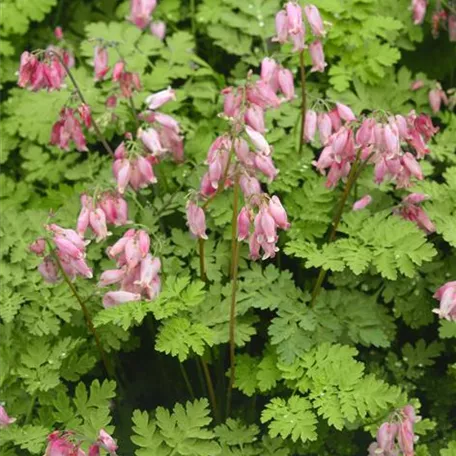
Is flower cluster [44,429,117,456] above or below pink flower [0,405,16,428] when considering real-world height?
above

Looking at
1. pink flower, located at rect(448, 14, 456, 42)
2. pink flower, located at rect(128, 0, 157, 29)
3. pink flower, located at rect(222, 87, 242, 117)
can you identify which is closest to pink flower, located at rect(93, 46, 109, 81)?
pink flower, located at rect(128, 0, 157, 29)

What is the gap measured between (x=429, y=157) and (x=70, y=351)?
1806 millimetres

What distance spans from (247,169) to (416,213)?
689 millimetres

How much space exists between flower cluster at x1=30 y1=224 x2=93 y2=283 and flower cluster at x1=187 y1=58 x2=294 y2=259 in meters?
0.38

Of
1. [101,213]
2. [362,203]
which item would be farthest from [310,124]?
[101,213]

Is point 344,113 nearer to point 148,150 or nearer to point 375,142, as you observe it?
point 375,142

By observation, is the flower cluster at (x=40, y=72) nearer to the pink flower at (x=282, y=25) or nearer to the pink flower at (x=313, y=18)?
the pink flower at (x=282, y=25)

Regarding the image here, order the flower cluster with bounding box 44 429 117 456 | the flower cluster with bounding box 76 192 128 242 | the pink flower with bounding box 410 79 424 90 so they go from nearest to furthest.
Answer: the flower cluster with bounding box 44 429 117 456 → the flower cluster with bounding box 76 192 128 242 → the pink flower with bounding box 410 79 424 90

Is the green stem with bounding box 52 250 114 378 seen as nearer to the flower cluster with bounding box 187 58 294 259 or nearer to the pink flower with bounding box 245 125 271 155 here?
the flower cluster with bounding box 187 58 294 259

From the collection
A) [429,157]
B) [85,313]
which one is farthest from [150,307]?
[429,157]

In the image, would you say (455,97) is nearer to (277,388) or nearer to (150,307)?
(277,388)

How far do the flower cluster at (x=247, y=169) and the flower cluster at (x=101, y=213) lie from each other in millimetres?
314

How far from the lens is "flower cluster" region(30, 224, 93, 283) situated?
9.39 ft

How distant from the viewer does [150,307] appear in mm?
2830
